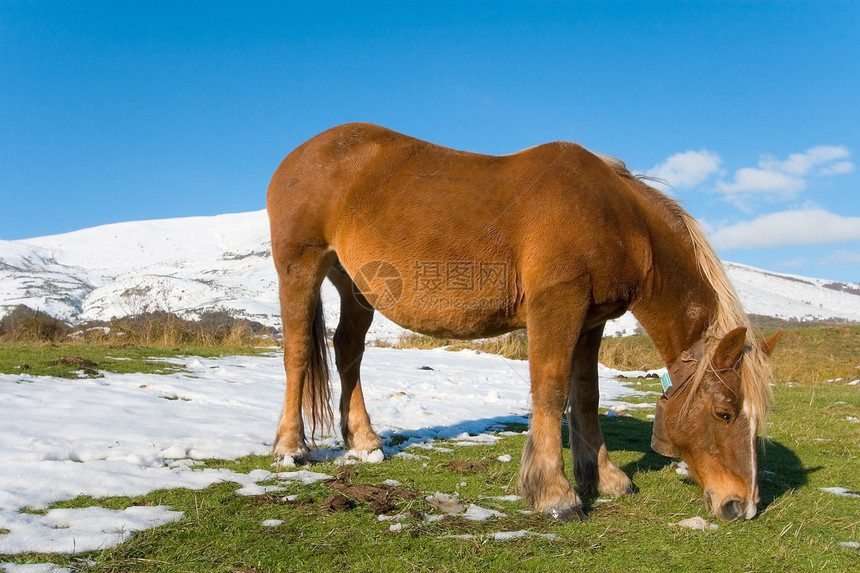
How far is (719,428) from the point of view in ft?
10.7

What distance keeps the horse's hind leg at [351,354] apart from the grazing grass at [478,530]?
465 millimetres

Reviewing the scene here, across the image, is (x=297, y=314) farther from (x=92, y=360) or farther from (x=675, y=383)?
(x=92, y=360)

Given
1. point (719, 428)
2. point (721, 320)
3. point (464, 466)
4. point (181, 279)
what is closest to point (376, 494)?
point (464, 466)

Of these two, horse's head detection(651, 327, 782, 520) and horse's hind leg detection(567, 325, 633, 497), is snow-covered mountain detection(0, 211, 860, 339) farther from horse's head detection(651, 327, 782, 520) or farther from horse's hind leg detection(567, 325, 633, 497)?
horse's head detection(651, 327, 782, 520)

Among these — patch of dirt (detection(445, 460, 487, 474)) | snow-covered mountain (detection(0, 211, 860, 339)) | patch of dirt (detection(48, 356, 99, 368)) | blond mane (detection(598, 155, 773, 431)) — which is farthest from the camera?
snow-covered mountain (detection(0, 211, 860, 339))

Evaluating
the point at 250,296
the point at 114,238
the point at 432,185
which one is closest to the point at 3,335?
the point at 432,185

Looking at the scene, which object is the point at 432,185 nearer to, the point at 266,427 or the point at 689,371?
the point at 689,371

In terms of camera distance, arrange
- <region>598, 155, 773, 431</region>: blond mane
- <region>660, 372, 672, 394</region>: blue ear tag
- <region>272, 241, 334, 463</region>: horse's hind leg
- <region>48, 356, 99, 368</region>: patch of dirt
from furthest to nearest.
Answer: <region>48, 356, 99, 368</region>: patch of dirt
<region>272, 241, 334, 463</region>: horse's hind leg
<region>660, 372, 672, 394</region>: blue ear tag
<region>598, 155, 773, 431</region>: blond mane

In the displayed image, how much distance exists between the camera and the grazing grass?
235cm

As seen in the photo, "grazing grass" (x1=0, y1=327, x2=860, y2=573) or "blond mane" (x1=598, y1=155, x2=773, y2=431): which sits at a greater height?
"blond mane" (x1=598, y1=155, x2=773, y2=431)

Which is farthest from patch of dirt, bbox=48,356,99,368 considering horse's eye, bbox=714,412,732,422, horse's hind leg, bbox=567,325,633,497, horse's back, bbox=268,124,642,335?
horse's eye, bbox=714,412,732,422

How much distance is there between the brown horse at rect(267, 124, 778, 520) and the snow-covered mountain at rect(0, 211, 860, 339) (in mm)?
15008

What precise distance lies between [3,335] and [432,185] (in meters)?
12.4

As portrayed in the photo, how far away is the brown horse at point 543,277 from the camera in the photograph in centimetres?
328
